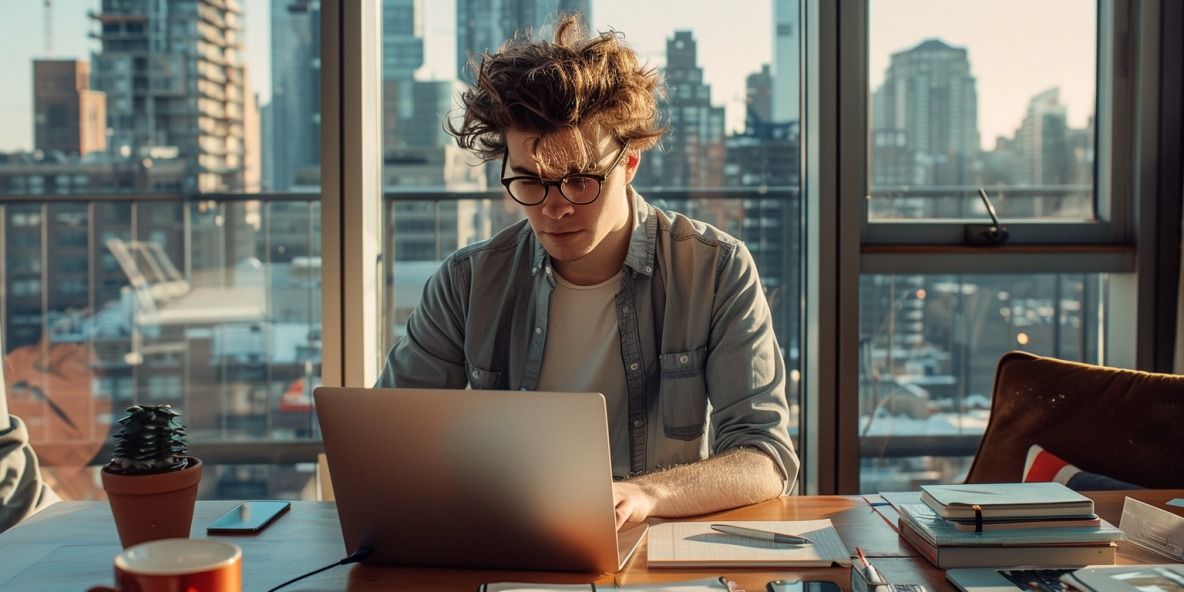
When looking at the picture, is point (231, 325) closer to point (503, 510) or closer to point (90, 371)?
point (90, 371)

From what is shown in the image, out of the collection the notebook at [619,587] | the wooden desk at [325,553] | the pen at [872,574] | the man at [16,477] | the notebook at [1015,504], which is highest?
the notebook at [1015,504]

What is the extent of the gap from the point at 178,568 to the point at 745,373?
40.8 inches

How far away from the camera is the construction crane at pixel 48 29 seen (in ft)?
8.46

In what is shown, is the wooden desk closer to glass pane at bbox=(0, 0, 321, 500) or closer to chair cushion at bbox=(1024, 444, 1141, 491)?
chair cushion at bbox=(1024, 444, 1141, 491)

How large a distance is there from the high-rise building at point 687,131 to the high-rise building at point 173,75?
1.13m

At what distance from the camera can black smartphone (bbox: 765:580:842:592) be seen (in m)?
1.01

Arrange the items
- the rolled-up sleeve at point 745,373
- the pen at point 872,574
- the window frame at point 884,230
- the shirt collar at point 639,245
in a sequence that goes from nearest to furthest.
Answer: the pen at point 872,574, the rolled-up sleeve at point 745,373, the shirt collar at point 639,245, the window frame at point 884,230

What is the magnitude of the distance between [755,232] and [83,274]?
1.90m

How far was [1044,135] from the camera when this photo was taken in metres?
2.54

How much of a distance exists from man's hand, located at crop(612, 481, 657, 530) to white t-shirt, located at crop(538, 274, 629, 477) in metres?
0.49

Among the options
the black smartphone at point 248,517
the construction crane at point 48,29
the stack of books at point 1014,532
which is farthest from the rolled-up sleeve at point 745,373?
the construction crane at point 48,29

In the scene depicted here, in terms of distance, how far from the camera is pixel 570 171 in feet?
5.20

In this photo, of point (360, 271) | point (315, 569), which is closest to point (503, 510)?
point (315, 569)

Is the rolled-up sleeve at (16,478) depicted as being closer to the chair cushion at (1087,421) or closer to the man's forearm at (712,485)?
the man's forearm at (712,485)
